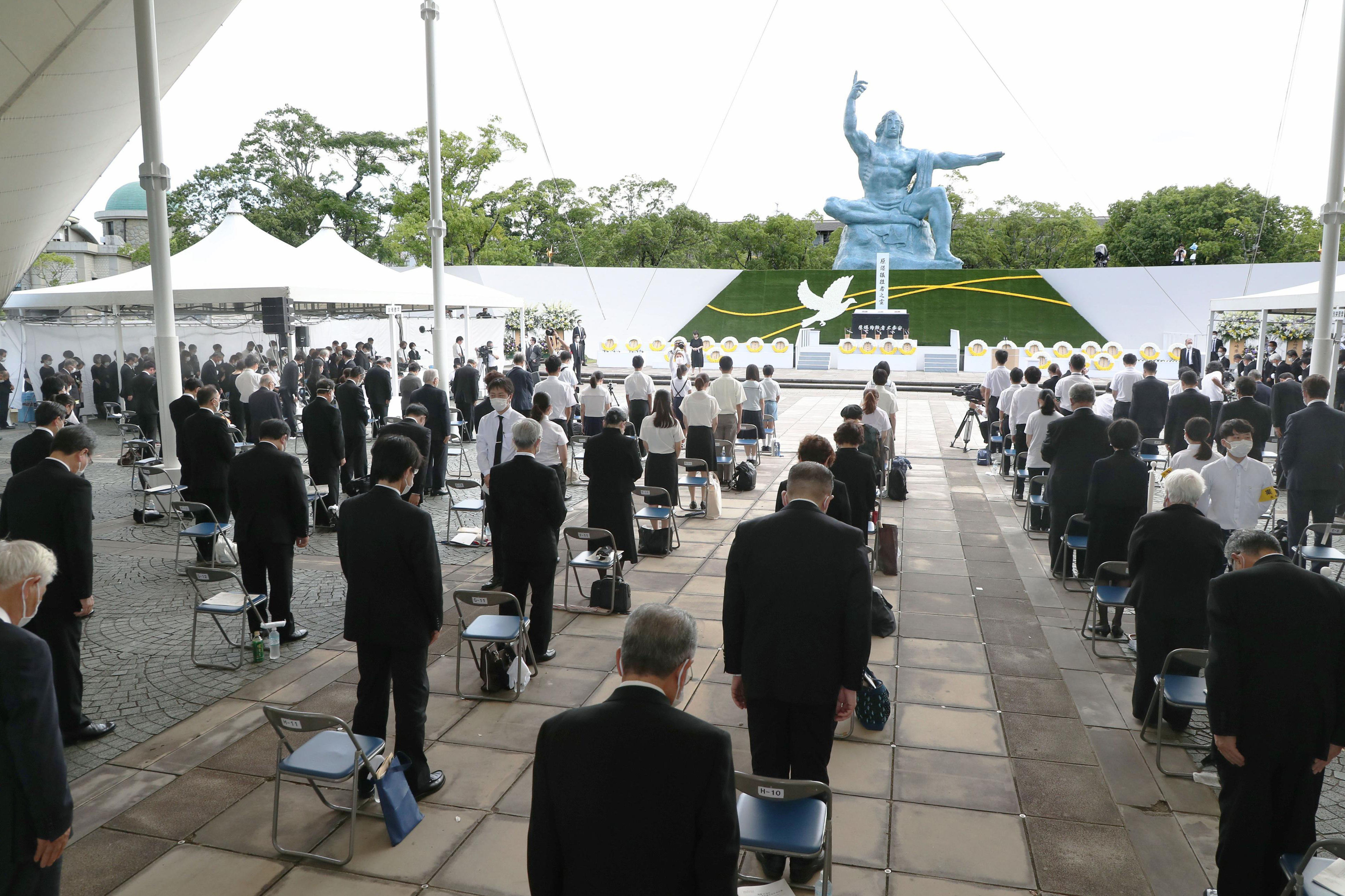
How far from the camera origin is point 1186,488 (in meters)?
4.45

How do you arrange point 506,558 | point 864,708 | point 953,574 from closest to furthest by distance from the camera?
point 864,708 < point 506,558 < point 953,574

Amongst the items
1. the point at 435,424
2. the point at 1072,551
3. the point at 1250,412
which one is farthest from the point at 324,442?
the point at 1250,412

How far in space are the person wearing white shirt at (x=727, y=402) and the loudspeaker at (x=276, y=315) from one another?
681 cm

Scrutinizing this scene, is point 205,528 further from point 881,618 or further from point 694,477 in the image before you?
point 881,618

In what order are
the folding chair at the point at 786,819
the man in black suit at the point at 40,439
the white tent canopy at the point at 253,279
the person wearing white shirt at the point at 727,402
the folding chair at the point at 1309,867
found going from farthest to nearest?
the white tent canopy at the point at 253,279 < the person wearing white shirt at the point at 727,402 < the man in black suit at the point at 40,439 < the folding chair at the point at 786,819 < the folding chair at the point at 1309,867

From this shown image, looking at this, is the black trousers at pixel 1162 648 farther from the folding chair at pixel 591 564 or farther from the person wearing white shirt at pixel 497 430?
the person wearing white shirt at pixel 497 430

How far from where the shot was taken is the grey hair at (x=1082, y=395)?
23.1ft

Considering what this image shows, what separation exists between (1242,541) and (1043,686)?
2.31 meters

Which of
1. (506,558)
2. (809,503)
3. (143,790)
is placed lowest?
(143,790)

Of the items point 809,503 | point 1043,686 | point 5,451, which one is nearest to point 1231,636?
point 809,503

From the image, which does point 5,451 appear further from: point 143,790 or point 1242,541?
point 1242,541

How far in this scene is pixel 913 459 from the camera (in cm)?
1391

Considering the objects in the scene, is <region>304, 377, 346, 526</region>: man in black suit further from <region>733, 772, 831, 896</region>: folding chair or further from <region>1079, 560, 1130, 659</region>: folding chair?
<region>1079, 560, 1130, 659</region>: folding chair

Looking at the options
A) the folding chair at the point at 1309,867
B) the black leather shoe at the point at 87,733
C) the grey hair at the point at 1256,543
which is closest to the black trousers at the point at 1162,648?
the grey hair at the point at 1256,543
